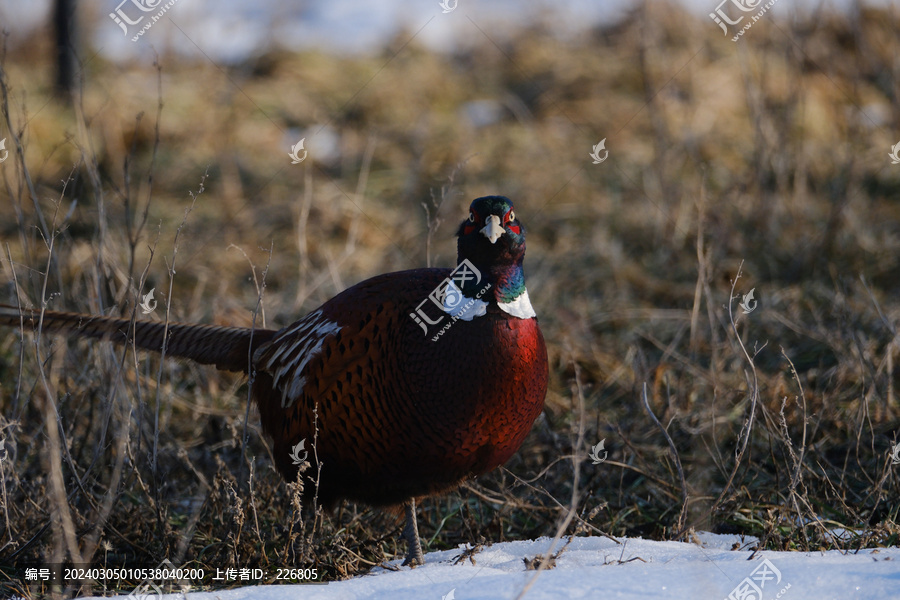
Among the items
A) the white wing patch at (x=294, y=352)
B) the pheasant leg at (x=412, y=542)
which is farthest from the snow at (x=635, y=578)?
the white wing patch at (x=294, y=352)

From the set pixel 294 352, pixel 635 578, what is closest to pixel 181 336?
pixel 294 352

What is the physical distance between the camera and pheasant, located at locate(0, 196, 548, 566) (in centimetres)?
246

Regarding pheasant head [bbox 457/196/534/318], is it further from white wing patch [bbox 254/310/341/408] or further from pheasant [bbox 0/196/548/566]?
white wing patch [bbox 254/310/341/408]

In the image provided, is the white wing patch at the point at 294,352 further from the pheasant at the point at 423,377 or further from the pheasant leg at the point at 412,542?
the pheasant leg at the point at 412,542

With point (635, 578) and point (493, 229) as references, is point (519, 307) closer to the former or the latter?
point (493, 229)

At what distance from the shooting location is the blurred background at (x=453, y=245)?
278cm

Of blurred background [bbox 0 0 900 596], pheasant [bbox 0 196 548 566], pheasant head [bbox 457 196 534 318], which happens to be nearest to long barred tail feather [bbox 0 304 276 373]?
blurred background [bbox 0 0 900 596]

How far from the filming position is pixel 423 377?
2459 millimetres

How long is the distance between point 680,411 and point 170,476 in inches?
85.5

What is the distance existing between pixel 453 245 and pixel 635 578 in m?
4.09

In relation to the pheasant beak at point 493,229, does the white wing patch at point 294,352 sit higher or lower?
lower

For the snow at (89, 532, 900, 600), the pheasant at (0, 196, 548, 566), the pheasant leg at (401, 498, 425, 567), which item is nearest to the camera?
the snow at (89, 532, 900, 600)

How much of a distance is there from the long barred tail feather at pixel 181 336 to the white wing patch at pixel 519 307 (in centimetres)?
102

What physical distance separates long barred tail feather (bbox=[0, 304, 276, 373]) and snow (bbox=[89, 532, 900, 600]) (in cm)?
103
